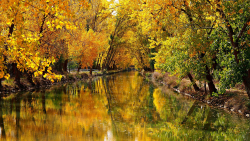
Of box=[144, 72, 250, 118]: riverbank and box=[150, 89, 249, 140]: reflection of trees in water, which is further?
box=[144, 72, 250, 118]: riverbank

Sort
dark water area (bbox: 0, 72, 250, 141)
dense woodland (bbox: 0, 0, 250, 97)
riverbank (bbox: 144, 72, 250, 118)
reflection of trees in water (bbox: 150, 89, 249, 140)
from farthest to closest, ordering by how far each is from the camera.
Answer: riverbank (bbox: 144, 72, 250, 118) → reflection of trees in water (bbox: 150, 89, 249, 140) → dark water area (bbox: 0, 72, 250, 141) → dense woodland (bbox: 0, 0, 250, 97)

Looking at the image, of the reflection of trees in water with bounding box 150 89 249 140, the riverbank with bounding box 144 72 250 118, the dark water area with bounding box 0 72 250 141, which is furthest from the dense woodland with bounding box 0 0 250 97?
the dark water area with bounding box 0 72 250 141

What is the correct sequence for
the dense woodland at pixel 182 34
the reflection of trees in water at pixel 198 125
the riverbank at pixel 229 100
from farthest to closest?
the riverbank at pixel 229 100 → the reflection of trees in water at pixel 198 125 → the dense woodland at pixel 182 34

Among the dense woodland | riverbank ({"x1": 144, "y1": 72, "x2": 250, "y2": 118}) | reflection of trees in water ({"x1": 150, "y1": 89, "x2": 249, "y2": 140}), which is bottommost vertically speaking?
reflection of trees in water ({"x1": 150, "y1": 89, "x2": 249, "y2": 140})

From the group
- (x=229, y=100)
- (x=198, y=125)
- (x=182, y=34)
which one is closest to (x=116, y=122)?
(x=198, y=125)

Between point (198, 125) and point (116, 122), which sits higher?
Answer: point (116, 122)

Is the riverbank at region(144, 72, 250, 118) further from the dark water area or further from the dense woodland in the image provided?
the dense woodland

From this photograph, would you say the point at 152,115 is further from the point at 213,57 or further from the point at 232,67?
the point at 213,57

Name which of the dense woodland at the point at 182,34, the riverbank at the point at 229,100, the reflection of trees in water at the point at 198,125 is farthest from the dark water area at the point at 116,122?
the dense woodland at the point at 182,34

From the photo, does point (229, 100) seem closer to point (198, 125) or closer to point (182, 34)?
point (182, 34)

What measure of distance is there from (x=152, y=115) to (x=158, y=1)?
592 centimetres

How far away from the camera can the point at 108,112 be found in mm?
14836

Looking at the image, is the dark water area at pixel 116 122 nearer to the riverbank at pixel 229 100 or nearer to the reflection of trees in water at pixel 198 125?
the reflection of trees in water at pixel 198 125

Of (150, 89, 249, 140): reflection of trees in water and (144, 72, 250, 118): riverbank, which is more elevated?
(144, 72, 250, 118): riverbank
